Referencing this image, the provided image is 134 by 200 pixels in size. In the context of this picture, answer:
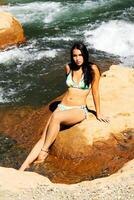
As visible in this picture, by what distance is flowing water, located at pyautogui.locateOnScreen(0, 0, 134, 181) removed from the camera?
10250 mm

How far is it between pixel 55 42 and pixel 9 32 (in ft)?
4.37

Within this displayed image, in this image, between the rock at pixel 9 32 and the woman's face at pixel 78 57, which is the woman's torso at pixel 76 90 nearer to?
the woman's face at pixel 78 57

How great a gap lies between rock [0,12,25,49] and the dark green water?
0.38 meters

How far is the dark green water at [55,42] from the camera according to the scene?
34.2 ft

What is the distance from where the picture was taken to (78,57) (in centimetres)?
729

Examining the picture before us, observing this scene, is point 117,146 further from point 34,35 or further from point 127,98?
point 34,35

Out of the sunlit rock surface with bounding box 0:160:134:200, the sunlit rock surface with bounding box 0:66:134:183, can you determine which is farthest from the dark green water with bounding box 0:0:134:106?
the sunlit rock surface with bounding box 0:160:134:200

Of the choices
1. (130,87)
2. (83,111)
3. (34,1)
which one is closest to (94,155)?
(83,111)

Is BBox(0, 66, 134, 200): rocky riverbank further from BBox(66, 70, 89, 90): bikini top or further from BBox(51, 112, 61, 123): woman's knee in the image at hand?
BBox(66, 70, 89, 90): bikini top

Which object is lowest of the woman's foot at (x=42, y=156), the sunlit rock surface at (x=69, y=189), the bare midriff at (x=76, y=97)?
the woman's foot at (x=42, y=156)

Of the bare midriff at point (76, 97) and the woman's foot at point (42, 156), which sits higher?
the bare midriff at point (76, 97)

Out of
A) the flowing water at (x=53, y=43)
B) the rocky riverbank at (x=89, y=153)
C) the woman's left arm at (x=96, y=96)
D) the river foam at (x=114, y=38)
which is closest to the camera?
the rocky riverbank at (x=89, y=153)

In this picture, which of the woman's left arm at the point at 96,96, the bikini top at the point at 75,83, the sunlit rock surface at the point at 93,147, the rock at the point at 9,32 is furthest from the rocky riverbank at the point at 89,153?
the rock at the point at 9,32

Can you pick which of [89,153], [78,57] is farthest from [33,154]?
[78,57]
